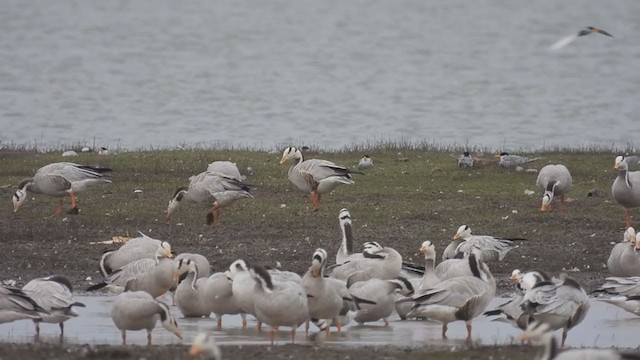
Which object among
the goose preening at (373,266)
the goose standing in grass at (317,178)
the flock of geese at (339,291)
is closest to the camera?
the flock of geese at (339,291)

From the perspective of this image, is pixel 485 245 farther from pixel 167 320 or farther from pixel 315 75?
pixel 315 75

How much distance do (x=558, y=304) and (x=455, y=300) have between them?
1.22 metres

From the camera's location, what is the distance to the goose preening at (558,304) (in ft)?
45.3

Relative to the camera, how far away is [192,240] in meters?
20.4

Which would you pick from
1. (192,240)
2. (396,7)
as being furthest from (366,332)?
(396,7)

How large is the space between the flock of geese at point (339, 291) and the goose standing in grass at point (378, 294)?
0.01m

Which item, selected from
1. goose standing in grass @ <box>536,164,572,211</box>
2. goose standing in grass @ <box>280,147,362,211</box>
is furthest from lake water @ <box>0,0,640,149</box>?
goose standing in grass @ <box>536,164,572,211</box>

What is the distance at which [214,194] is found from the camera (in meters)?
21.3

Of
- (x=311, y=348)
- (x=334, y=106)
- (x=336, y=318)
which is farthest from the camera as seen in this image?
(x=334, y=106)

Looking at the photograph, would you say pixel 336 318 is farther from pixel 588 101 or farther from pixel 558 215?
pixel 588 101

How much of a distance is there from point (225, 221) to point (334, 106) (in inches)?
1445

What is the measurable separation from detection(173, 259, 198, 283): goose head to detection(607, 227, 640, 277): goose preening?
18.7 ft

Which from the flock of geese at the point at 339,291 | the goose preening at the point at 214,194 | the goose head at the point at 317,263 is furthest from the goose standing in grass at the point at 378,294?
the goose preening at the point at 214,194

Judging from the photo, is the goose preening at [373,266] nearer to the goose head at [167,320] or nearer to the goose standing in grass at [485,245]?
the goose standing in grass at [485,245]
